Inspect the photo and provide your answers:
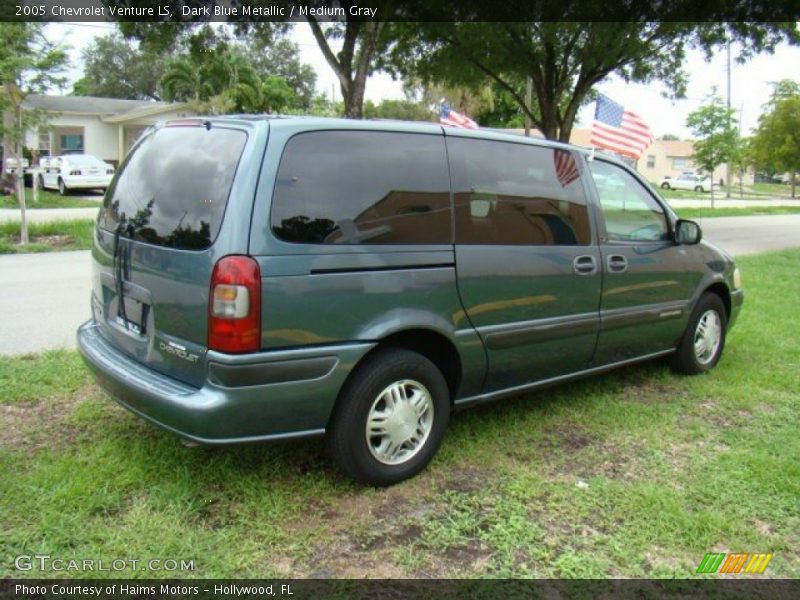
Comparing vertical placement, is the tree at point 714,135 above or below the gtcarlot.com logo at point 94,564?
above

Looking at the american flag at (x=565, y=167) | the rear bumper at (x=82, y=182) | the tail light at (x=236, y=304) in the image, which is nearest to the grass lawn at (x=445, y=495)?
the tail light at (x=236, y=304)

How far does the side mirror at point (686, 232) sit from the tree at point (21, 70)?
10.0 m

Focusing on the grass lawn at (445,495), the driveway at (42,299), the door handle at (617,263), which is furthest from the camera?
the driveway at (42,299)

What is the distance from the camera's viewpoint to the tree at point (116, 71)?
59281 millimetres

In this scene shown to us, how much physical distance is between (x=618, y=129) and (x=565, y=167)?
44.8 ft

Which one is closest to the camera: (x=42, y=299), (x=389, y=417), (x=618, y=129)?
(x=389, y=417)

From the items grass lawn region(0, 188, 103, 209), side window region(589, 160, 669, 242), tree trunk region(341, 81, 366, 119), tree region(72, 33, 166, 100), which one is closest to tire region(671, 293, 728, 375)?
side window region(589, 160, 669, 242)

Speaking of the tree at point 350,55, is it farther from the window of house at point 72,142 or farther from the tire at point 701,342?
the window of house at point 72,142

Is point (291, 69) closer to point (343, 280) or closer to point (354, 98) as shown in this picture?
point (354, 98)

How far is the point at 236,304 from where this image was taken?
2844mm

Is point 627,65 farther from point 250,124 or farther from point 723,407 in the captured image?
point 250,124

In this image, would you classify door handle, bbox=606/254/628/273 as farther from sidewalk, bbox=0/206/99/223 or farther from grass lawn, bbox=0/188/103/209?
grass lawn, bbox=0/188/103/209

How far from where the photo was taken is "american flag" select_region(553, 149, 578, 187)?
415 centimetres

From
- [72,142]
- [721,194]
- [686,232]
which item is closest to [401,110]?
[72,142]
